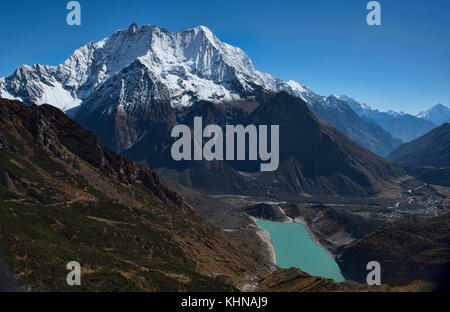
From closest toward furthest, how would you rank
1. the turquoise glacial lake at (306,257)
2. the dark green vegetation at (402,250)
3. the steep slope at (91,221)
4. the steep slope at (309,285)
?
the steep slope at (91,221) → the steep slope at (309,285) → the dark green vegetation at (402,250) → the turquoise glacial lake at (306,257)

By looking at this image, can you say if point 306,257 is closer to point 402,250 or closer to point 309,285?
point 402,250

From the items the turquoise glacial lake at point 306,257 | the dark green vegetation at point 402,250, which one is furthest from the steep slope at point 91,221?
the dark green vegetation at point 402,250

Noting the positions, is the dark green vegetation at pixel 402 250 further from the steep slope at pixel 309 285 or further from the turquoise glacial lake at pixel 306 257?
the steep slope at pixel 309 285

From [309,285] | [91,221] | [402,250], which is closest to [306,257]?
[402,250]

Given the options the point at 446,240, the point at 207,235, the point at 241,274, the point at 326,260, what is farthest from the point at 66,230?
the point at 446,240

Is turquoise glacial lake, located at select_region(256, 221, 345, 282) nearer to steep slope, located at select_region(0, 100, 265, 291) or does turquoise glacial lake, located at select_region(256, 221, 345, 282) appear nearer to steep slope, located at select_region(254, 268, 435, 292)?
steep slope, located at select_region(0, 100, 265, 291)
